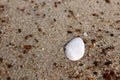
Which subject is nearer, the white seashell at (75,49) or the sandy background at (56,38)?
the sandy background at (56,38)

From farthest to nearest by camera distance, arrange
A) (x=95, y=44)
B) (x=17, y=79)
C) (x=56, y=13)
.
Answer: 1. (x=56, y=13)
2. (x=95, y=44)
3. (x=17, y=79)

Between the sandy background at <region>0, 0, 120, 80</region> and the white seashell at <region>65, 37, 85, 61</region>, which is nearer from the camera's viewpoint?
the sandy background at <region>0, 0, 120, 80</region>

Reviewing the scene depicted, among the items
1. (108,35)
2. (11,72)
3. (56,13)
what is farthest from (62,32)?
(11,72)

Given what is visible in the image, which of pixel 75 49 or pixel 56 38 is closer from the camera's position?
pixel 75 49

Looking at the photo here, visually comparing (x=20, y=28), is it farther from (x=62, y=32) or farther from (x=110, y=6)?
(x=110, y=6)
